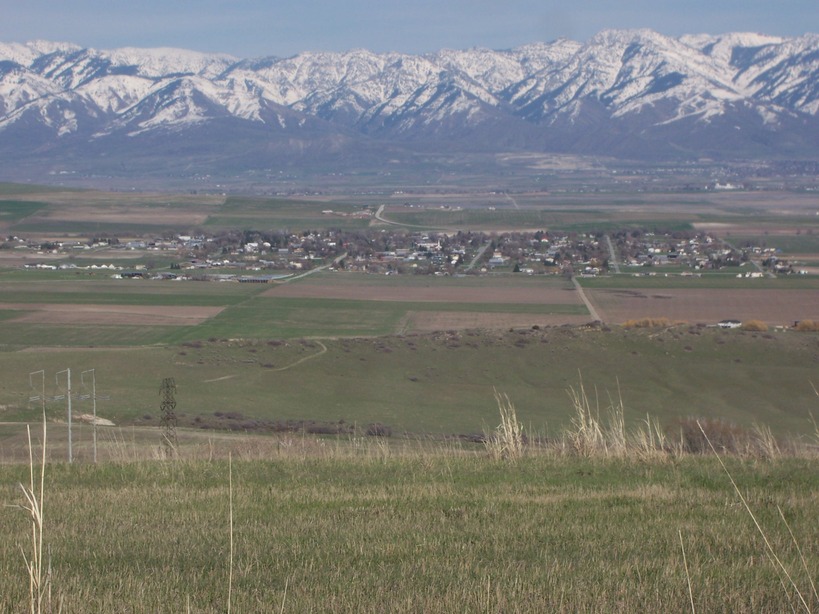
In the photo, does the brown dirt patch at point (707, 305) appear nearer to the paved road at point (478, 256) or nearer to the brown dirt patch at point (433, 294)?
the brown dirt patch at point (433, 294)

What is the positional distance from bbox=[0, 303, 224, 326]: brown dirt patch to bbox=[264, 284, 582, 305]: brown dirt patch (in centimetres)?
705

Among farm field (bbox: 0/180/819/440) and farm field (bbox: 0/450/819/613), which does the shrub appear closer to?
farm field (bbox: 0/180/819/440)

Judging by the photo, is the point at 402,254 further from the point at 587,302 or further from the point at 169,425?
the point at 169,425

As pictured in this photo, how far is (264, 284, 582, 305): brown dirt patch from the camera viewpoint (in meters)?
52.6

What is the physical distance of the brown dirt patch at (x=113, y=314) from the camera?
44875 mm

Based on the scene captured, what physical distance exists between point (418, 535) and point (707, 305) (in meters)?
45.1

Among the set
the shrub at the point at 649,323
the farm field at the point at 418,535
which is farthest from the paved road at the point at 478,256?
the farm field at the point at 418,535

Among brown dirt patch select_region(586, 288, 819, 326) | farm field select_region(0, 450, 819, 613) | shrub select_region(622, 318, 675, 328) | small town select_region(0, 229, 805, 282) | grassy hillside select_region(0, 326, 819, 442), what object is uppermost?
farm field select_region(0, 450, 819, 613)

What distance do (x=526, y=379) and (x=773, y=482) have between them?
24.2m

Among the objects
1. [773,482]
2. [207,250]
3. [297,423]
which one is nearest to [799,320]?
[297,423]

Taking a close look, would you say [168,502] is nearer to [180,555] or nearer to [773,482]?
[180,555]

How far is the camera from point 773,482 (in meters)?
A: 8.29

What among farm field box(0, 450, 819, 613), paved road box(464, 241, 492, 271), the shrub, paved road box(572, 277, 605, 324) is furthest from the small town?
farm field box(0, 450, 819, 613)

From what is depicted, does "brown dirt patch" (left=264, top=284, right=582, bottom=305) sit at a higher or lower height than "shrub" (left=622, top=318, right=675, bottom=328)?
lower
